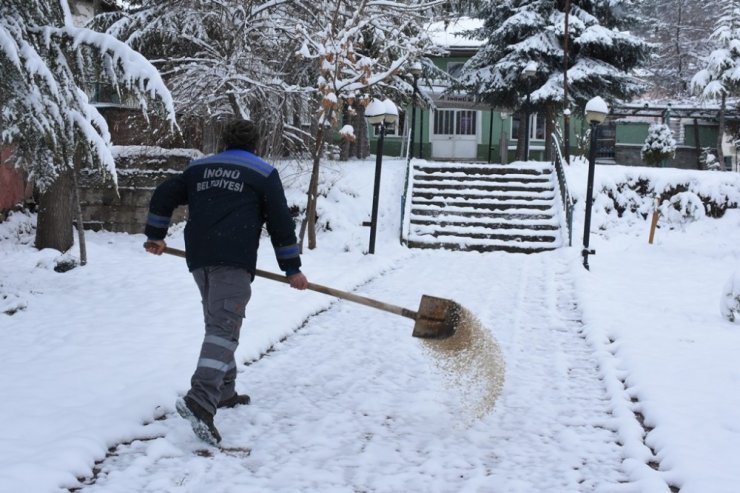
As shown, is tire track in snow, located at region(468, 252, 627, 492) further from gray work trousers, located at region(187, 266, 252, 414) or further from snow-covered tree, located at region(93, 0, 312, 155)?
snow-covered tree, located at region(93, 0, 312, 155)

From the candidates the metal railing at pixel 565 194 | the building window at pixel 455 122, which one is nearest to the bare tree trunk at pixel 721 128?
the building window at pixel 455 122

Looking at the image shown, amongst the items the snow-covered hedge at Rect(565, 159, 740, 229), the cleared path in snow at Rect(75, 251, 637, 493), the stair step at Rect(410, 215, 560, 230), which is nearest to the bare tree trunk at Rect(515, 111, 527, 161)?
the snow-covered hedge at Rect(565, 159, 740, 229)

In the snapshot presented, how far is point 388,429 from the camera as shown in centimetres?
450

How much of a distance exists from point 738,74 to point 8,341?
1132 inches

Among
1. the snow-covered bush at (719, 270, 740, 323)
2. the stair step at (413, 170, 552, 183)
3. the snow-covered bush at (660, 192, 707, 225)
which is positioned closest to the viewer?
the snow-covered bush at (719, 270, 740, 323)

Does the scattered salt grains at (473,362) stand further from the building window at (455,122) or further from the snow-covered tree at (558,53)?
the building window at (455,122)

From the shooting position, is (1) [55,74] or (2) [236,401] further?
(1) [55,74]

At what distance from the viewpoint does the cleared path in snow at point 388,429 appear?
3.68m

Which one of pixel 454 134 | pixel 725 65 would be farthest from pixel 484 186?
pixel 725 65

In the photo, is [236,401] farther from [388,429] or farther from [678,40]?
[678,40]

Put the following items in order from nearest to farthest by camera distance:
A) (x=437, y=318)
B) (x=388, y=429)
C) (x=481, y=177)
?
(x=388, y=429) → (x=437, y=318) → (x=481, y=177)

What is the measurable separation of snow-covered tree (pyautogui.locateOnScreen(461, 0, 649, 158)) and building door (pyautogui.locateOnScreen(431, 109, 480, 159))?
670cm

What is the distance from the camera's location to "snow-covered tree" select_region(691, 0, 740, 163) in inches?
1089

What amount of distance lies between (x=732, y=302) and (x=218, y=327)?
6.18 m
